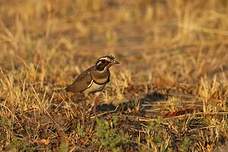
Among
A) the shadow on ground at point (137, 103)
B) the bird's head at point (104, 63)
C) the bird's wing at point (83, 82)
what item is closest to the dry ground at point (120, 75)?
the shadow on ground at point (137, 103)

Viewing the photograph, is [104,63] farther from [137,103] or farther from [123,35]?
[123,35]

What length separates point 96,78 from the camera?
6.54m

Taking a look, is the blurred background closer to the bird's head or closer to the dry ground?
the dry ground

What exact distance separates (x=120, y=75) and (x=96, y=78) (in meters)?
1.91

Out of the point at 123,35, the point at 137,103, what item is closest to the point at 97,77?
the point at 137,103

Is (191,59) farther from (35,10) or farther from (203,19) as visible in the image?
(35,10)

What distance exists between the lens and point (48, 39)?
11.1 meters

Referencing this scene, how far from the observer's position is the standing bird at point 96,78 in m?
6.53

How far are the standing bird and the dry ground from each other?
21 cm

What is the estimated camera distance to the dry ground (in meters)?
6.18

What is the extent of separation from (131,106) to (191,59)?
284 cm

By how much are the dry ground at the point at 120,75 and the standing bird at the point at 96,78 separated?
21 centimetres

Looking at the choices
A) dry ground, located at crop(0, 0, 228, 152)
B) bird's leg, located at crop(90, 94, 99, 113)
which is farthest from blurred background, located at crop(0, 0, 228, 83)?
bird's leg, located at crop(90, 94, 99, 113)

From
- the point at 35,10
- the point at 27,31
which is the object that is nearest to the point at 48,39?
the point at 27,31
